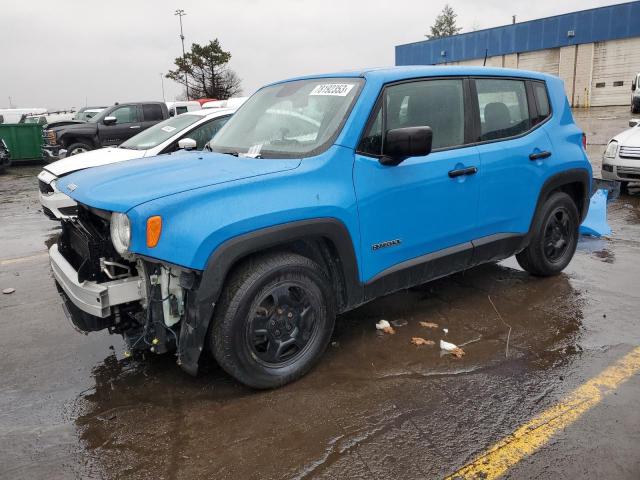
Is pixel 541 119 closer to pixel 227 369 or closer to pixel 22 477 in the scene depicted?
pixel 227 369

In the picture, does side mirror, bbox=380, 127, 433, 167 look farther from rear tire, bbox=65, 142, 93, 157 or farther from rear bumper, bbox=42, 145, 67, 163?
rear bumper, bbox=42, 145, 67, 163

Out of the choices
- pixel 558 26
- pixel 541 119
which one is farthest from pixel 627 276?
pixel 558 26

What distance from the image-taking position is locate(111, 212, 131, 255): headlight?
9.05ft

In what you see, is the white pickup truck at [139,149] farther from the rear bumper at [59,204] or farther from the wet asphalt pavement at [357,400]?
the wet asphalt pavement at [357,400]

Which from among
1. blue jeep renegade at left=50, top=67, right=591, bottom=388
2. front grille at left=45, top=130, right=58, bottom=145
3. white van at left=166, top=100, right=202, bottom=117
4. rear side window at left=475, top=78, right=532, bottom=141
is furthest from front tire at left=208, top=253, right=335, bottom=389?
white van at left=166, top=100, right=202, bottom=117

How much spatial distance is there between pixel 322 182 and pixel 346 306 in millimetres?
838

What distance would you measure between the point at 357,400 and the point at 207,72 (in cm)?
4477

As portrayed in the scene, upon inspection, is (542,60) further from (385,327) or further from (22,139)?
(385,327)

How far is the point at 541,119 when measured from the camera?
15.0 feet

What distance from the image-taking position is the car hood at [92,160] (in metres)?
7.13

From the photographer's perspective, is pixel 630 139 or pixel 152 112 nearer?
pixel 630 139

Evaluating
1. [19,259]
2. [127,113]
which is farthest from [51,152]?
[19,259]

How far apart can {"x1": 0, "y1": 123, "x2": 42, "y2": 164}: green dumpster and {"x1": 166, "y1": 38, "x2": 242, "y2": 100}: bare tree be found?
1056 inches

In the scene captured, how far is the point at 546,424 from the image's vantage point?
2.81m
